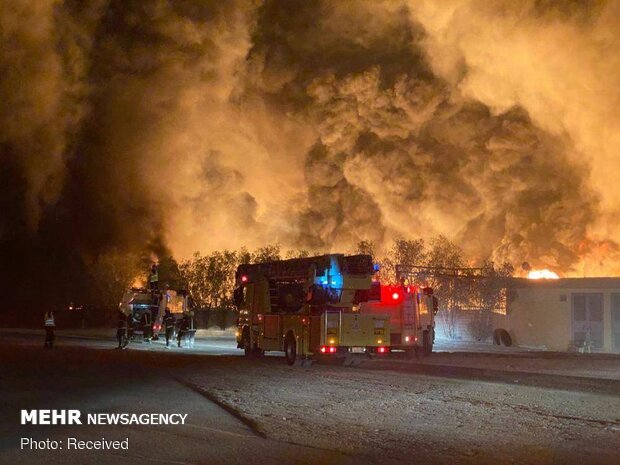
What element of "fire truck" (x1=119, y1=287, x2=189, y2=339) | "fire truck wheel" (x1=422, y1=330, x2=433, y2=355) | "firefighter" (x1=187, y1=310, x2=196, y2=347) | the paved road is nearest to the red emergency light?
"fire truck wheel" (x1=422, y1=330, x2=433, y2=355)

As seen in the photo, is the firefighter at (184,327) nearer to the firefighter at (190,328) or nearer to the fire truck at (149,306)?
the firefighter at (190,328)

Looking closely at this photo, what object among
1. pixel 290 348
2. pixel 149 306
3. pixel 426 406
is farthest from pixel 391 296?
pixel 149 306

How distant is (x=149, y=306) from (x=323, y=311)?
12.0 metres

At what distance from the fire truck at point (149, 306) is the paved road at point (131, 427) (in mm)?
10566

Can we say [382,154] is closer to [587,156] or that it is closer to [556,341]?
[587,156]

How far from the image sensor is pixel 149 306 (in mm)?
29281

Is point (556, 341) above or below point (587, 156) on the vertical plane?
below

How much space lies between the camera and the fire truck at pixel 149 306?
2878 centimetres

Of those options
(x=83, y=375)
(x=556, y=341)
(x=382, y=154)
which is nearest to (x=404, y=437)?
(x=83, y=375)

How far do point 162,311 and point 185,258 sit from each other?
83.4 feet

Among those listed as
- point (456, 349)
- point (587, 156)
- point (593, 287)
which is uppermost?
point (587, 156)

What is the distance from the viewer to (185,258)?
54.3 m

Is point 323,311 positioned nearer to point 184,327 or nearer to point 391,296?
point 391,296

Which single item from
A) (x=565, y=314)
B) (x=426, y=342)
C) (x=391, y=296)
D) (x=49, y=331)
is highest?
(x=391, y=296)
